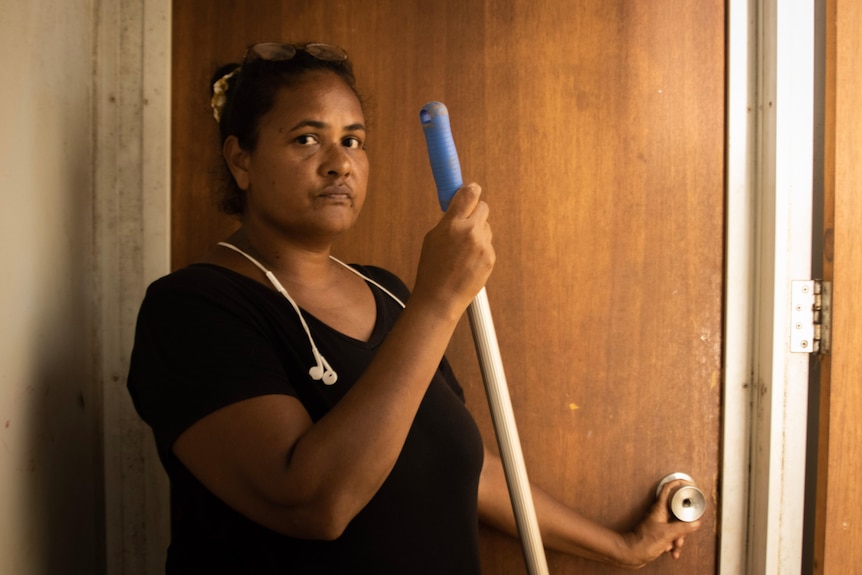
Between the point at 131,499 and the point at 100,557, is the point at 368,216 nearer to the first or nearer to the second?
the point at 131,499

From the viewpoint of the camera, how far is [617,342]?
117 cm

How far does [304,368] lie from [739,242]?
856mm

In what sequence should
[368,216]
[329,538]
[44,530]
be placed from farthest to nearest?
[368,216] < [44,530] < [329,538]

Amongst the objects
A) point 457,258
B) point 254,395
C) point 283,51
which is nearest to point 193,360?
point 254,395

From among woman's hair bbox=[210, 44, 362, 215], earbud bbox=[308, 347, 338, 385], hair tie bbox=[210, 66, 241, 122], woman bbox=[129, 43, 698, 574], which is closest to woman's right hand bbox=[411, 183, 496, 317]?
woman bbox=[129, 43, 698, 574]

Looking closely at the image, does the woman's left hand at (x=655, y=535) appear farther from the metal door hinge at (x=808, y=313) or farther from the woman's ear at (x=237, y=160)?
the woman's ear at (x=237, y=160)

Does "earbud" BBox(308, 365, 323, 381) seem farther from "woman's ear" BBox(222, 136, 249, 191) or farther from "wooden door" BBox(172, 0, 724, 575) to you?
"wooden door" BBox(172, 0, 724, 575)

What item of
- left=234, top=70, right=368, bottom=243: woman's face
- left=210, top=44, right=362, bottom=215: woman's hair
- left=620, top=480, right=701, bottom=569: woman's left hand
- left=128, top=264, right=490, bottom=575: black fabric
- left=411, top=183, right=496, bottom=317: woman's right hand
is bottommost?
left=620, top=480, right=701, bottom=569: woman's left hand

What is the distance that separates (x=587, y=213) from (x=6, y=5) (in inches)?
36.1

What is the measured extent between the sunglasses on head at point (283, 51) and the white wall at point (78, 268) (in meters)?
0.28

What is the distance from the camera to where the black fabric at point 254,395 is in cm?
65

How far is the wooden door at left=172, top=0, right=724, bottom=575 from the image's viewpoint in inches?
44.8

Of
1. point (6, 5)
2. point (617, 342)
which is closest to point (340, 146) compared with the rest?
point (6, 5)

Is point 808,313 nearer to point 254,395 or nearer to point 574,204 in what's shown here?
point 574,204
